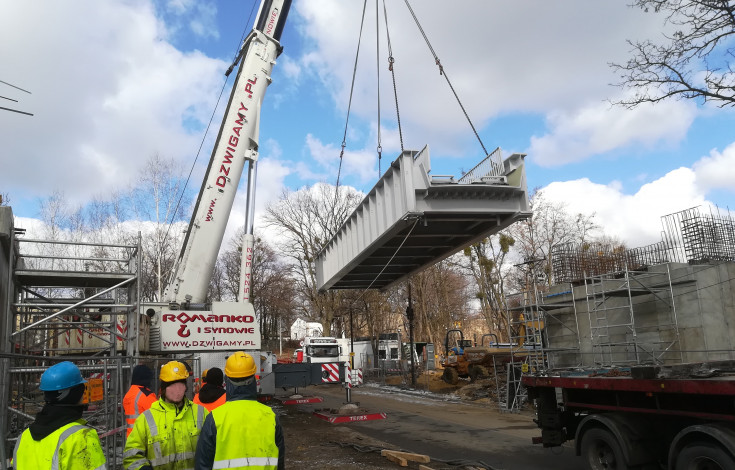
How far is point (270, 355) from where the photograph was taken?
1438 cm

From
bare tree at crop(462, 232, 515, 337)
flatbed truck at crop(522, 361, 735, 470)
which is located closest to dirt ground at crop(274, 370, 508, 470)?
flatbed truck at crop(522, 361, 735, 470)

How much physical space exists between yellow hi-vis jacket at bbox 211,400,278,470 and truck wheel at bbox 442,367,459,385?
22.1 metres

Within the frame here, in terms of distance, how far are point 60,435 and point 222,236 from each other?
32.1ft

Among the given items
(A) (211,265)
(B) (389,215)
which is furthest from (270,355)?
(B) (389,215)

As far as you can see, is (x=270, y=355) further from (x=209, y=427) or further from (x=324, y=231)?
(x=324, y=231)

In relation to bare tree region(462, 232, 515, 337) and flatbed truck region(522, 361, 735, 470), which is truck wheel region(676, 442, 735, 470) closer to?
flatbed truck region(522, 361, 735, 470)

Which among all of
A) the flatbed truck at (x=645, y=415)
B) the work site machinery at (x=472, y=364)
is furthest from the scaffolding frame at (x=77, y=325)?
the work site machinery at (x=472, y=364)

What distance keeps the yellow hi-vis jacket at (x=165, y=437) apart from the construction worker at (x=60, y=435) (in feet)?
2.71

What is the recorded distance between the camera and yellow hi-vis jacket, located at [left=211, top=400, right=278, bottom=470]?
296 cm

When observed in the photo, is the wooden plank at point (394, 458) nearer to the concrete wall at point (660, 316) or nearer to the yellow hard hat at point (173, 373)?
the concrete wall at point (660, 316)

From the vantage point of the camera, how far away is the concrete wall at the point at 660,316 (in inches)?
385

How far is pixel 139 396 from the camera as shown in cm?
524

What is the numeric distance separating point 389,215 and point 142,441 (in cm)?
644

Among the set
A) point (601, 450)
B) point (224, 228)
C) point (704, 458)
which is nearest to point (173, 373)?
point (704, 458)
